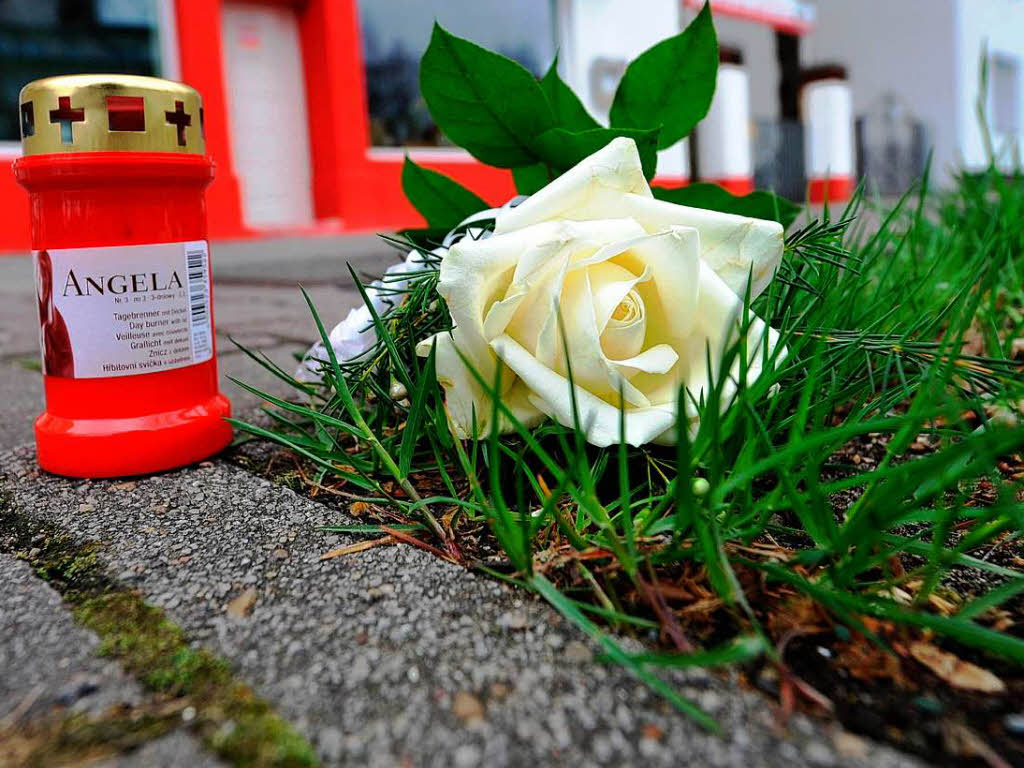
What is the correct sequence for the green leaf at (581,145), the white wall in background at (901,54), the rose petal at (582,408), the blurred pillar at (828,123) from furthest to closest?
1. the white wall in background at (901,54)
2. the blurred pillar at (828,123)
3. the green leaf at (581,145)
4. the rose petal at (582,408)

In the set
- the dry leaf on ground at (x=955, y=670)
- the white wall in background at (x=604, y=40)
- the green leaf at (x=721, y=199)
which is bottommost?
the dry leaf on ground at (x=955, y=670)

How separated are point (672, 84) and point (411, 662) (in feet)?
2.63

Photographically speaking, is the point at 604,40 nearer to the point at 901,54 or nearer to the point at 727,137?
the point at 727,137

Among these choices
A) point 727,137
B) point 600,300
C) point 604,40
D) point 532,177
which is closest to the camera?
point 600,300

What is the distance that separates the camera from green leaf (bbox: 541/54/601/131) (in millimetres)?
1129

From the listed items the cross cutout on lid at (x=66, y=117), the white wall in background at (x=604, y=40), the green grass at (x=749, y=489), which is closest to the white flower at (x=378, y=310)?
the green grass at (x=749, y=489)

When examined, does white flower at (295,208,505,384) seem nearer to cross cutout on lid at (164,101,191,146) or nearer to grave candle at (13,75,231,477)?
grave candle at (13,75,231,477)

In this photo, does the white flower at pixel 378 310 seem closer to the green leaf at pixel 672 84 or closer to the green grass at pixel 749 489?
the green grass at pixel 749 489

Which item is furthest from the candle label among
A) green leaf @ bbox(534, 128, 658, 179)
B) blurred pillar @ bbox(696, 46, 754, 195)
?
blurred pillar @ bbox(696, 46, 754, 195)

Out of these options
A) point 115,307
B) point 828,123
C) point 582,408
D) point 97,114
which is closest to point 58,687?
point 582,408

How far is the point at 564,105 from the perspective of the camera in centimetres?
114

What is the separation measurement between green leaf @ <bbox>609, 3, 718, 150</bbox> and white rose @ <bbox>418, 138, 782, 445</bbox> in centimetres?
24

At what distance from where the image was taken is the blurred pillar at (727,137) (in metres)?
9.89

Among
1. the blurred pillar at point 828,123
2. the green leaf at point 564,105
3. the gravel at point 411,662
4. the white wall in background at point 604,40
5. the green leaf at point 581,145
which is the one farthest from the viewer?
the blurred pillar at point 828,123
